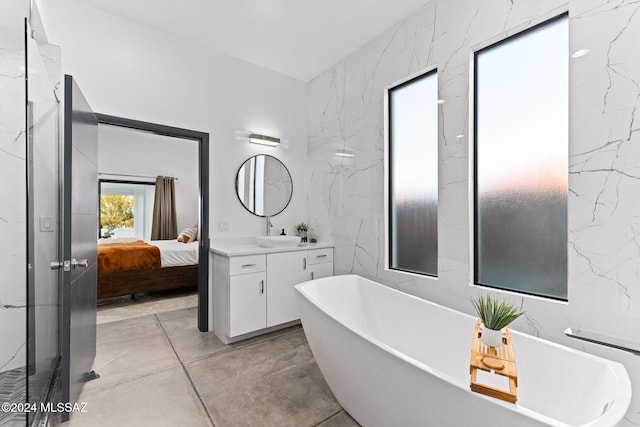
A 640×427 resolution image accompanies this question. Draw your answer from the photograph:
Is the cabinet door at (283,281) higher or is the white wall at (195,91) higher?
the white wall at (195,91)

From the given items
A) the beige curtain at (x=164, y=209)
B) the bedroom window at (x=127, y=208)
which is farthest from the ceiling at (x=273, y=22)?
the bedroom window at (x=127, y=208)

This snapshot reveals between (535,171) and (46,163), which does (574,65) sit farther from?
Answer: (46,163)

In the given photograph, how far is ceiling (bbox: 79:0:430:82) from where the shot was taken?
7.77 feet

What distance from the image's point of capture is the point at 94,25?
2.42 metres

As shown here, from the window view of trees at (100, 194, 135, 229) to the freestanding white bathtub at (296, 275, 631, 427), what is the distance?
5.97 metres

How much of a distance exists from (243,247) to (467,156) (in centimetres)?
224

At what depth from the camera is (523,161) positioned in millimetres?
1842

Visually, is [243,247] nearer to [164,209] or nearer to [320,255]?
[320,255]

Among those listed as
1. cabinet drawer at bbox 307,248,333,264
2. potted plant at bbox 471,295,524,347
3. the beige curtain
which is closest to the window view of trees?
the beige curtain

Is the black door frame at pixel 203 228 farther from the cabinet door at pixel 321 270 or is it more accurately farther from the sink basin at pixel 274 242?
the cabinet door at pixel 321 270

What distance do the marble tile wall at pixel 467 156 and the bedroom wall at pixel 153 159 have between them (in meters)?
3.87

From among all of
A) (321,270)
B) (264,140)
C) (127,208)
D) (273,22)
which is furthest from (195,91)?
(127,208)

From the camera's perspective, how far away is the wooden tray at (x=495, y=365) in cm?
92

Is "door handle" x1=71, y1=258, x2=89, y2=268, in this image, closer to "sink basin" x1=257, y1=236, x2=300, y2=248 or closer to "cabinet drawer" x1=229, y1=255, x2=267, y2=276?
"cabinet drawer" x1=229, y1=255, x2=267, y2=276
